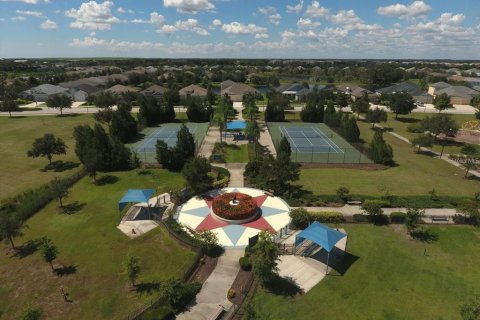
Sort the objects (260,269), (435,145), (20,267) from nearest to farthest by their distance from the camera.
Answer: (260,269) < (20,267) < (435,145)

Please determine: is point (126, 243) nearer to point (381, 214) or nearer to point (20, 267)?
point (20, 267)

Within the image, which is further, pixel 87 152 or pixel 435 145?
pixel 435 145

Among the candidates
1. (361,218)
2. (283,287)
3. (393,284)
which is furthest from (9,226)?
(361,218)

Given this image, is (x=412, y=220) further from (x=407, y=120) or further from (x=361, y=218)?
(x=407, y=120)

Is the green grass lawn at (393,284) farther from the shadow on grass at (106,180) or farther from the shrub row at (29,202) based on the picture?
the shadow on grass at (106,180)

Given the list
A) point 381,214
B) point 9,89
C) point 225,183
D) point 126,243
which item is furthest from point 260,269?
point 9,89

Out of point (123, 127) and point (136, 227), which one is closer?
point (136, 227)

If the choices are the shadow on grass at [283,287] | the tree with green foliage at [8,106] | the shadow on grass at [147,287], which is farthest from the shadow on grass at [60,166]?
the tree with green foliage at [8,106]
